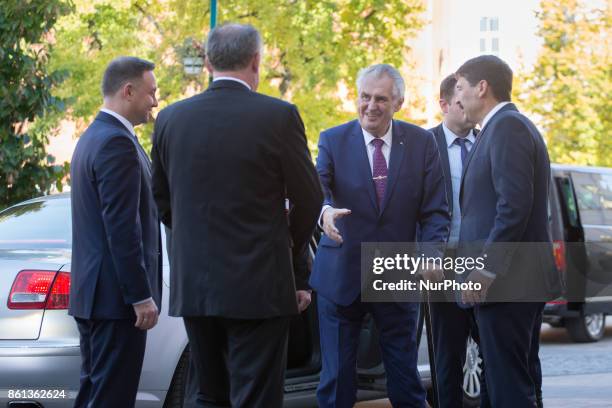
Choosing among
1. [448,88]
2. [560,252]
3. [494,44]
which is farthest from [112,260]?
[494,44]

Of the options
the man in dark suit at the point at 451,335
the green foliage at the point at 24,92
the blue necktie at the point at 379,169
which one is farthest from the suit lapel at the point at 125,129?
the green foliage at the point at 24,92

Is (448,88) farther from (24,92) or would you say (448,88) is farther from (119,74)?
(24,92)

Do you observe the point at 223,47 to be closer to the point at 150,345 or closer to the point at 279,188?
the point at 279,188

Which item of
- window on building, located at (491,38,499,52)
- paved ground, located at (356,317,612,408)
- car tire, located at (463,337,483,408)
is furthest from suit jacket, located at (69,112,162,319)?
window on building, located at (491,38,499,52)

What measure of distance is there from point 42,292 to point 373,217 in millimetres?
1729

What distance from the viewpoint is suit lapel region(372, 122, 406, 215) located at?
19.6 feet

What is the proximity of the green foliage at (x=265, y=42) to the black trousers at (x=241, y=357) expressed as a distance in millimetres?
18425

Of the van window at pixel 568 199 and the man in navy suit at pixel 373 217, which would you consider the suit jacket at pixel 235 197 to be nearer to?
the man in navy suit at pixel 373 217

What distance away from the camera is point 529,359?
545cm

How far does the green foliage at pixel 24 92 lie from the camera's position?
10.1 metres

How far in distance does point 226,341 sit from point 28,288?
189cm

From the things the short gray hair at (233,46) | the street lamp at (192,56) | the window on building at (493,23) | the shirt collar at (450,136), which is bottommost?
the shirt collar at (450,136)

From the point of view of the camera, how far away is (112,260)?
502cm

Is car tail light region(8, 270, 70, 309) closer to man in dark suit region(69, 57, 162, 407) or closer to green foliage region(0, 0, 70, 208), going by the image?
man in dark suit region(69, 57, 162, 407)
